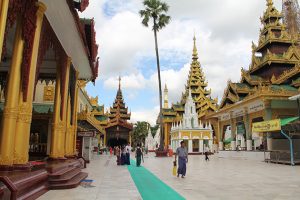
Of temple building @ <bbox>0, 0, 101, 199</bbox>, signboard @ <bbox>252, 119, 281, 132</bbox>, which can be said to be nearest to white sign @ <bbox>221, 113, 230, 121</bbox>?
signboard @ <bbox>252, 119, 281, 132</bbox>

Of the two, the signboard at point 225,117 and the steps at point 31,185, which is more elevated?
the signboard at point 225,117

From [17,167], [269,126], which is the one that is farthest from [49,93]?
[269,126]

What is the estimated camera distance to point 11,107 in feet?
18.4

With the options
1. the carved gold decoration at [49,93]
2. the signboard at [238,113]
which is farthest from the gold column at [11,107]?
the signboard at [238,113]

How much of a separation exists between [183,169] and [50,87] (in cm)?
1150

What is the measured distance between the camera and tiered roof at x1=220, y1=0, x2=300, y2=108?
1019 inches

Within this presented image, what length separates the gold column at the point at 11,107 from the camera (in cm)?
545

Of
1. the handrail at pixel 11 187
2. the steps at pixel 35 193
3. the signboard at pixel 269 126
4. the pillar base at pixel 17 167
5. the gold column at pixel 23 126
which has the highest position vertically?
the signboard at pixel 269 126

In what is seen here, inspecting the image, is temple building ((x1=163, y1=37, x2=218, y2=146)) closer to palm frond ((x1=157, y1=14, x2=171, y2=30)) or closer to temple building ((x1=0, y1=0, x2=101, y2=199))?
palm frond ((x1=157, y1=14, x2=171, y2=30))

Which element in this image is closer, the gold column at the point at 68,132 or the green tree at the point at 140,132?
the gold column at the point at 68,132

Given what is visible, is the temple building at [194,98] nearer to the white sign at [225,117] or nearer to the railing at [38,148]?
the white sign at [225,117]

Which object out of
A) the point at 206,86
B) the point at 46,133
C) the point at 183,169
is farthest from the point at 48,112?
the point at 206,86

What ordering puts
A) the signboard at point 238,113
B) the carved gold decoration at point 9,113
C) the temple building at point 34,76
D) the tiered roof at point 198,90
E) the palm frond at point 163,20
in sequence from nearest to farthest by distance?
the temple building at point 34,76 < the carved gold decoration at point 9,113 < the signboard at point 238,113 < the palm frond at point 163,20 < the tiered roof at point 198,90

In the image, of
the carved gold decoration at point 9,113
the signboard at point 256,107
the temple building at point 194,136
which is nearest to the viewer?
the carved gold decoration at point 9,113
